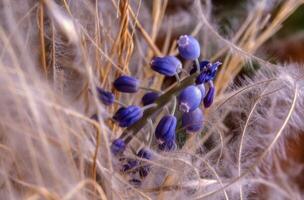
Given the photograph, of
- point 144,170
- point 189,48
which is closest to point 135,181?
point 144,170

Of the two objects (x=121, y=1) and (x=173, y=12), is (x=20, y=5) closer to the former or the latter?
(x=121, y=1)

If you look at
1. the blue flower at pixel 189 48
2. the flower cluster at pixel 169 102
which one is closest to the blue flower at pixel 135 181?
the flower cluster at pixel 169 102

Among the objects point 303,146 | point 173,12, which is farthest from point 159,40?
point 303,146

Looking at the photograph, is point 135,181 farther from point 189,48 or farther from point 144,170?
point 189,48

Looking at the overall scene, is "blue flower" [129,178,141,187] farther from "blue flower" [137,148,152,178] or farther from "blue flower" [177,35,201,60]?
"blue flower" [177,35,201,60]
